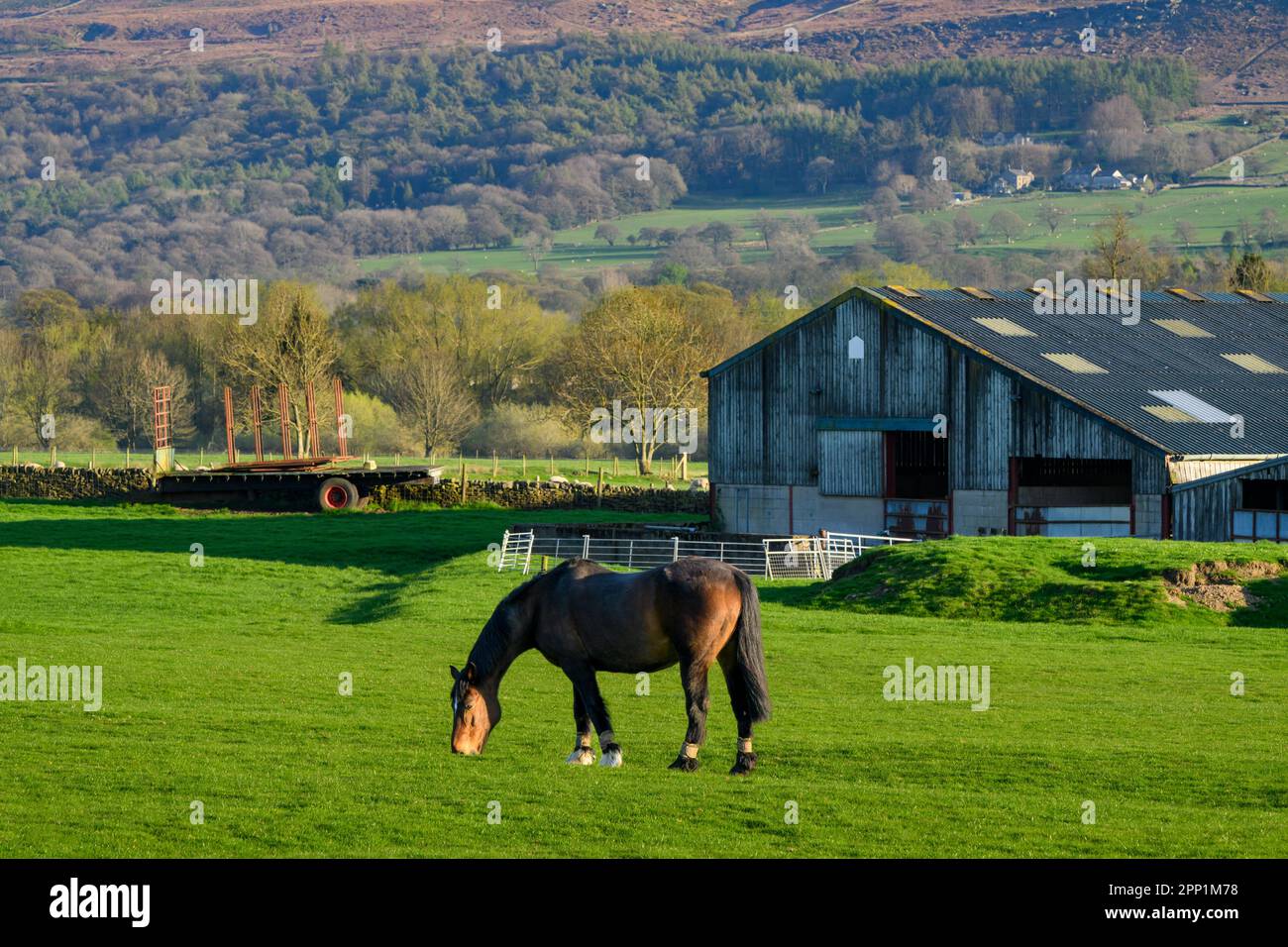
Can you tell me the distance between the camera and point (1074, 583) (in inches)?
1652

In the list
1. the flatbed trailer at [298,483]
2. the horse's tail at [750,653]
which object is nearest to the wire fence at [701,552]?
the flatbed trailer at [298,483]

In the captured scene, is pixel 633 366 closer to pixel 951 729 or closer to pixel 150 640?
pixel 150 640

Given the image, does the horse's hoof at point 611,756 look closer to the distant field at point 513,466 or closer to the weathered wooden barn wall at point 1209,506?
the weathered wooden barn wall at point 1209,506

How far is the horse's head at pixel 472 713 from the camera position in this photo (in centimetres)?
2000

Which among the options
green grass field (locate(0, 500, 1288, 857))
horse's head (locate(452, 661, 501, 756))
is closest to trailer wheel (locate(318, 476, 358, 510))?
green grass field (locate(0, 500, 1288, 857))

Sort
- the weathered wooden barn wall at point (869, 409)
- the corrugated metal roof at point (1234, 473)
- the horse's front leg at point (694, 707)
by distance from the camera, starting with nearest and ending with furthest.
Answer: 1. the horse's front leg at point (694, 707)
2. the corrugated metal roof at point (1234, 473)
3. the weathered wooden barn wall at point (869, 409)

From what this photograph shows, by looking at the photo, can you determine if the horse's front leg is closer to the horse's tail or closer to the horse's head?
the horse's tail

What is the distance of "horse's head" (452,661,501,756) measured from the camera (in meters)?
20.0

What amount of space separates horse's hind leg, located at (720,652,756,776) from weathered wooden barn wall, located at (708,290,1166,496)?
3587 centimetres

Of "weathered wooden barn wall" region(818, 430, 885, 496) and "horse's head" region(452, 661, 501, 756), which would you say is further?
"weathered wooden barn wall" region(818, 430, 885, 496)

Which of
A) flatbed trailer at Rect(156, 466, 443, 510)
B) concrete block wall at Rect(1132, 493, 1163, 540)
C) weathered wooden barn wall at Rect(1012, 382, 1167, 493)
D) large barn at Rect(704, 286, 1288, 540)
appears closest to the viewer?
concrete block wall at Rect(1132, 493, 1163, 540)

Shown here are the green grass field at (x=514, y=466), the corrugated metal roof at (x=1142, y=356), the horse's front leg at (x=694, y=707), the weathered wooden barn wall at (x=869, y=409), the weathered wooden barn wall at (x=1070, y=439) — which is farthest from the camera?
the green grass field at (x=514, y=466)

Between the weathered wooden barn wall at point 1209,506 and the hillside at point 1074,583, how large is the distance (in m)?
5.33

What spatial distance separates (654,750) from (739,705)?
2549mm
